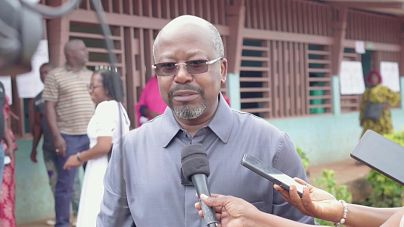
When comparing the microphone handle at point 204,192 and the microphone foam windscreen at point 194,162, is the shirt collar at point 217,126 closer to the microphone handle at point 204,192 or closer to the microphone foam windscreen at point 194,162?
the microphone foam windscreen at point 194,162

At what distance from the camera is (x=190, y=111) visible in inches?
75.2

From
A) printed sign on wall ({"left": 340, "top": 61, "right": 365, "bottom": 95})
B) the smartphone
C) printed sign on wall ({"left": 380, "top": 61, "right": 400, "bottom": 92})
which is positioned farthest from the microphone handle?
printed sign on wall ({"left": 380, "top": 61, "right": 400, "bottom": 92})

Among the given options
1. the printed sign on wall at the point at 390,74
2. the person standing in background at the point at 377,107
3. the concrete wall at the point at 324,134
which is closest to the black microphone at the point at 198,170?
the concrete wall at the point at 324,134

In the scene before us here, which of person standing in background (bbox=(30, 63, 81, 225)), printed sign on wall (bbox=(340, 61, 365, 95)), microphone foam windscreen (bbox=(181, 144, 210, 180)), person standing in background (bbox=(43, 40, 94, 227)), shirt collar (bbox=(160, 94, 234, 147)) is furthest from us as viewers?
printed sign on wall (bbox=(340, 61, 365, 95))

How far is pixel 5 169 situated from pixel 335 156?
6.37 meters

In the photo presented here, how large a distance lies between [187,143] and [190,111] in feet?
0.42

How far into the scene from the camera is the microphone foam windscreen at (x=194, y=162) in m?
1.68

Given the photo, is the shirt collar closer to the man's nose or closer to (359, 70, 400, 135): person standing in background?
the man's nose

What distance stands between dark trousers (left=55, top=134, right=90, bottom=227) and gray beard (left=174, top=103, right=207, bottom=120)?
2889mm

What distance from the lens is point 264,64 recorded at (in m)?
7.89

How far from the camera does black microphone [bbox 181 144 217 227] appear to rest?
1.56 meters

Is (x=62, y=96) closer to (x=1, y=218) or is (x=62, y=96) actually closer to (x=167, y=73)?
(x=1, y=218)

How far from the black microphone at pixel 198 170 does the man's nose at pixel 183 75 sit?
20 cm

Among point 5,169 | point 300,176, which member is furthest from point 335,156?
point 300,176
